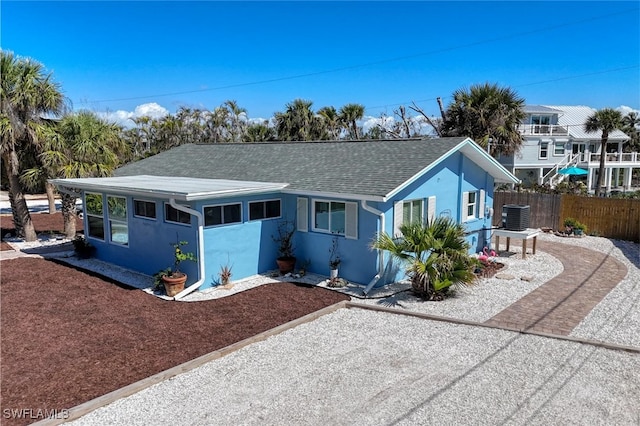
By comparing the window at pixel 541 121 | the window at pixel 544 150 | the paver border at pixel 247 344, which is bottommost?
the paver border at pixel 247 344

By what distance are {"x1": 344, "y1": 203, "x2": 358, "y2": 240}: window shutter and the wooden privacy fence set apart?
960 cm

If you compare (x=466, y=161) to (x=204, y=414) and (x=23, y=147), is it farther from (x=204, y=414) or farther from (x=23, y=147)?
(x=23, y=147)

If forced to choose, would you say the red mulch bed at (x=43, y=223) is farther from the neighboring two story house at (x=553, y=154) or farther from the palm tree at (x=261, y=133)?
the neighboring two story house at (x=553, y=154)

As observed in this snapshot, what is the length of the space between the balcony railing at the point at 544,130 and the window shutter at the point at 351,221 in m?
29.9

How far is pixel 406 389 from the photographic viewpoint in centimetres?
645

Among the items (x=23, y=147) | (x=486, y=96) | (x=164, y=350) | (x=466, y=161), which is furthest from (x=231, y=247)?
(x=486, y=96)

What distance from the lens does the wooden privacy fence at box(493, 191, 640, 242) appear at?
58.7 ft

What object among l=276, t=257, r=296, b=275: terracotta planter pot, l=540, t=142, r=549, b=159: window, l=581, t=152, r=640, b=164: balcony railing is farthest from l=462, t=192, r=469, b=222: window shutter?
l=581, t=152, r=640, b=164: balcony railing

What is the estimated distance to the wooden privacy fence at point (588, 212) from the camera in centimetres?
1791

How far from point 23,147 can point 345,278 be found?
541 inches

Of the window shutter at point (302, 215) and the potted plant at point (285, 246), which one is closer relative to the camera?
the potted plant at point (285, 246)

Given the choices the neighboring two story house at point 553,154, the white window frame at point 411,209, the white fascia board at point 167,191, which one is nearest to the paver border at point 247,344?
the white window frame at point 411,209

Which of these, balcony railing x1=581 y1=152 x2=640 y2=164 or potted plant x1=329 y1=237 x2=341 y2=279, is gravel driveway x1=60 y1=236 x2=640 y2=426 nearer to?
potted plant x1=329 y1=237 x2=341 y2=279

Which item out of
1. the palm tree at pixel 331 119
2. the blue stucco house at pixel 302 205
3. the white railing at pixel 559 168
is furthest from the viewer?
the white railing at pixel 559 168
